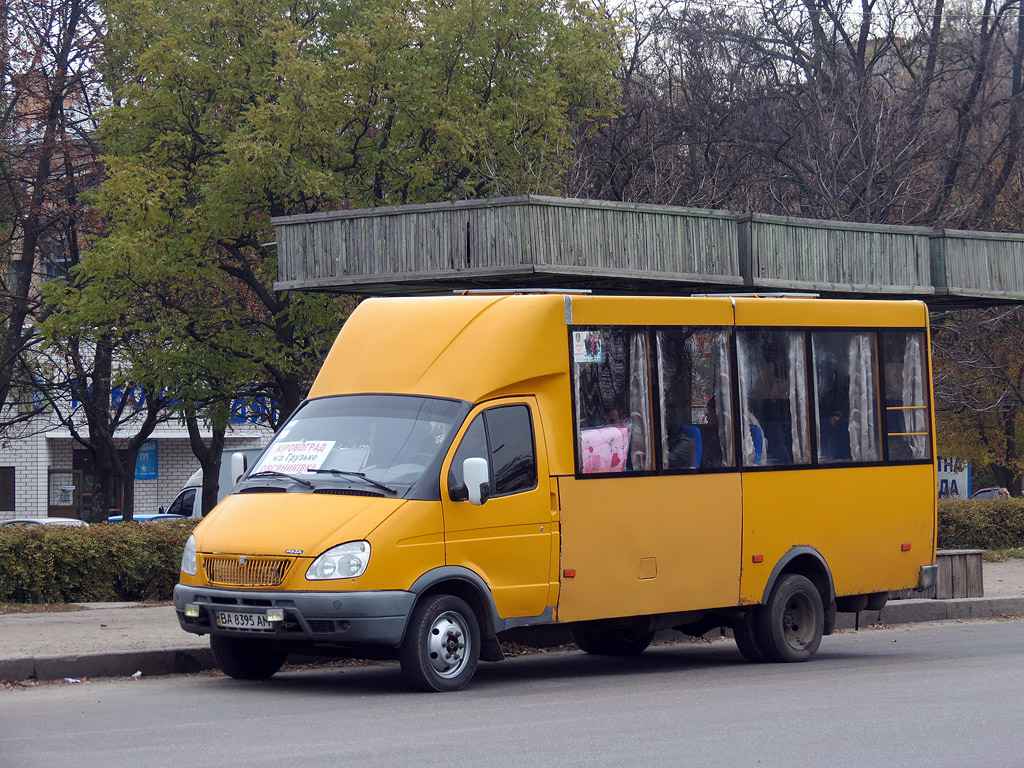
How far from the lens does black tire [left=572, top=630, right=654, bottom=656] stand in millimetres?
13562

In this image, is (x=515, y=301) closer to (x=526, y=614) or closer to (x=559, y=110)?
(x=526, y=614)

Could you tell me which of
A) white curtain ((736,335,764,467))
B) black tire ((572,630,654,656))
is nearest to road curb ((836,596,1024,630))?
black tire ((572,630,654,656))

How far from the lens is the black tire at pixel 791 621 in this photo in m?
12.5

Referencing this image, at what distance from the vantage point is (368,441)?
10734mm

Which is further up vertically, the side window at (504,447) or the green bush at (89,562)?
the side window at (504,447)

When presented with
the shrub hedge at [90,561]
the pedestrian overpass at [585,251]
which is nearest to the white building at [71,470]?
the pedestrian overpass at [585,251]

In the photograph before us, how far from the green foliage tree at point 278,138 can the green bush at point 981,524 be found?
8.38 m

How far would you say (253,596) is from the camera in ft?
33.0

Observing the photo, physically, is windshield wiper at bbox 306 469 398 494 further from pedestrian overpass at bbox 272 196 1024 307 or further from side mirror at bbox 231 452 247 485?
pedestrian overpass at bbox 272 196 1024 307

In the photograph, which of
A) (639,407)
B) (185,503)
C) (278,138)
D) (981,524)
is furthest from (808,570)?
(185,503)

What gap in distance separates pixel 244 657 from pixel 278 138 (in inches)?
482

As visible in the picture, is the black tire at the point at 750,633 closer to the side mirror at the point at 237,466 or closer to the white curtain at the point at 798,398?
the white curtain at the point at 798,398

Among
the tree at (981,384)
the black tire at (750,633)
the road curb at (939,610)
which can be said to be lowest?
the road curb at (939,610)

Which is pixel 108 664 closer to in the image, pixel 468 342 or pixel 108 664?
pixel 108 664
